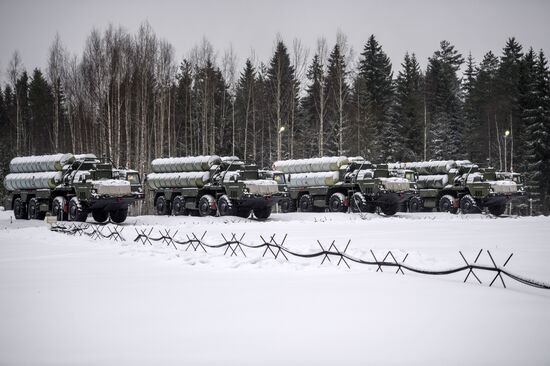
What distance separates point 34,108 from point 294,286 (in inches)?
2384

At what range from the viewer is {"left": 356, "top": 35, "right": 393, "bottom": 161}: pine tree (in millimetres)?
51406

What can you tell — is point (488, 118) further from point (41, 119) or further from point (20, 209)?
point (41, 119)

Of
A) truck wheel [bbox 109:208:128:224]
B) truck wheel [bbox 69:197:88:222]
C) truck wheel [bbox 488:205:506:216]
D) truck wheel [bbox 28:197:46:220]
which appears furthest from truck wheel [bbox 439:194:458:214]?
truck wheel [bbox 28:197:46:220]

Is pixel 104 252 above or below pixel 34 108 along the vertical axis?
below

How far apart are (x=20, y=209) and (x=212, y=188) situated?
11.0m

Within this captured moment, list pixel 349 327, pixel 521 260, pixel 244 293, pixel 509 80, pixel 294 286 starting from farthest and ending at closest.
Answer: pixel 509 80 → pixel 521 260 → pixel 294 286 → pixel 244 293 → pixel 349 327

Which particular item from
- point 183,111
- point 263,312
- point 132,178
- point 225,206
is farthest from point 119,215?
point 183,111

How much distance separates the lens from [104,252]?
49.3ft

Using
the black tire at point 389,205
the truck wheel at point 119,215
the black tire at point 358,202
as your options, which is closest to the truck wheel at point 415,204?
the black tire at point 389,205

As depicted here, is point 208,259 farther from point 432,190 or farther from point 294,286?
point 432,190

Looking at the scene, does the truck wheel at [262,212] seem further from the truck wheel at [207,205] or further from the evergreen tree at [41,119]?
the evergreen tree at [41,119]

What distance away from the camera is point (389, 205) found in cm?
3020

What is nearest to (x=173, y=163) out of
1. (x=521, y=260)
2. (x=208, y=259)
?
(x=208, y=259)

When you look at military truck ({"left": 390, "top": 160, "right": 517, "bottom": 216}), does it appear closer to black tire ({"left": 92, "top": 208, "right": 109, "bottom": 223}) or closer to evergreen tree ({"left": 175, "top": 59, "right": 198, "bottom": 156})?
black tire ({"left": 92, "top": 208, "right": 109, "bottom": 223})
